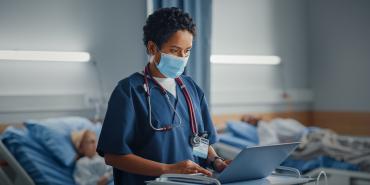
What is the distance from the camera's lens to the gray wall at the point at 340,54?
5.19 metres

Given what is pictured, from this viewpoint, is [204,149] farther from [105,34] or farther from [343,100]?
[343,100]

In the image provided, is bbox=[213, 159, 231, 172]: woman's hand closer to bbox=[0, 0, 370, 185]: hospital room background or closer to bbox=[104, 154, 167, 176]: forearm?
bbox=[104, 154, 167, 176]: forearm

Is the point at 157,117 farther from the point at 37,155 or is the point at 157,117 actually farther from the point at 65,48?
the point at 65,48

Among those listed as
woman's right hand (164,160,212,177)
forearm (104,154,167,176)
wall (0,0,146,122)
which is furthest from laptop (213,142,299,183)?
wall (0,0,146,122)

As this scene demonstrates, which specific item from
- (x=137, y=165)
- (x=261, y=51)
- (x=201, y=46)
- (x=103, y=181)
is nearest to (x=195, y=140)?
(x=137, y=165)

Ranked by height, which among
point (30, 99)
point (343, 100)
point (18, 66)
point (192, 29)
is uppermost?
point (192, 29)

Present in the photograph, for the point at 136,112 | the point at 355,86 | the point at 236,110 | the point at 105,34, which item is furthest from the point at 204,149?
the point at 355,86

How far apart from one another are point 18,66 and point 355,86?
10.6ft

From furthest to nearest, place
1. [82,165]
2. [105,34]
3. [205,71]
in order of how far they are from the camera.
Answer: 1. [105,34]
2. [205,71]
3. [82,165]

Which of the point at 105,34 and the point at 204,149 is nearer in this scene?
the point at 204,149

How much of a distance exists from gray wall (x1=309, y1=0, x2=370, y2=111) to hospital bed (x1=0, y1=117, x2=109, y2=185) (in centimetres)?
300

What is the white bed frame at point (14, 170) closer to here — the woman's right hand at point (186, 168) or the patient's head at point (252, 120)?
the woman's right hand at point (186, 168)

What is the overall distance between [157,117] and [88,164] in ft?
5.42

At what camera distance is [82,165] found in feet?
11.0
